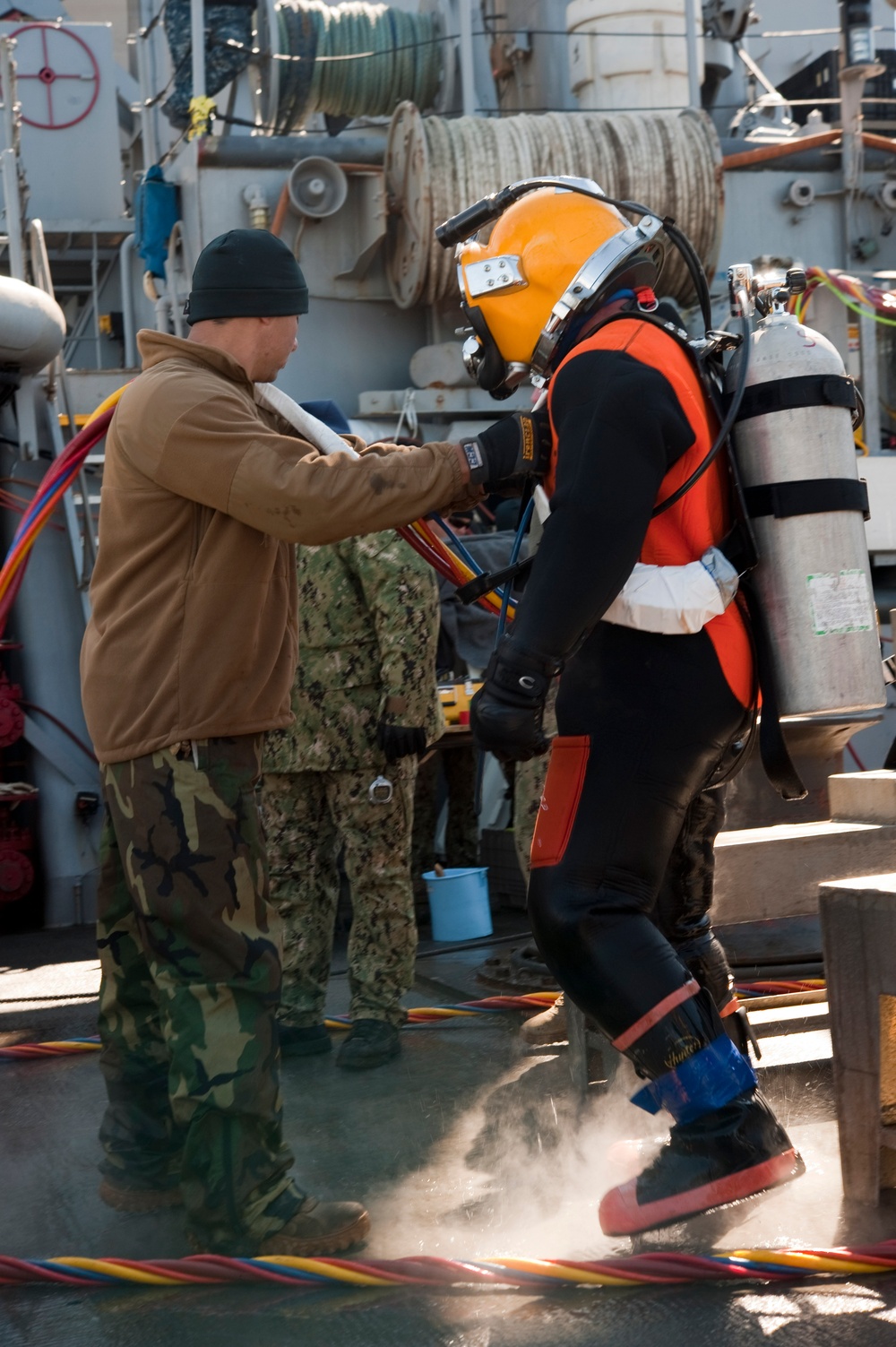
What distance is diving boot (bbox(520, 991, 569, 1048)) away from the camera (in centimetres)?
452

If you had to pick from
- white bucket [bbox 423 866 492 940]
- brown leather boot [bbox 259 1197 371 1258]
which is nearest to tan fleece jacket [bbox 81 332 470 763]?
brown leather boot [bbox 259 1197 371 1258]

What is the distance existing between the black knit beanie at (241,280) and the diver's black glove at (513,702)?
969 millimetres

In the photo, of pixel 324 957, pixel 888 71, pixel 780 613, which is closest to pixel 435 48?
pixel 888 71

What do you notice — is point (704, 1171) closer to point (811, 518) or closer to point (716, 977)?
point (716, 977)

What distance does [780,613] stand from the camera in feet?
9.93

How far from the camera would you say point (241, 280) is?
3141mm

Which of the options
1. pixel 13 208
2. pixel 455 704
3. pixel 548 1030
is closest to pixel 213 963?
pixel 548 1030

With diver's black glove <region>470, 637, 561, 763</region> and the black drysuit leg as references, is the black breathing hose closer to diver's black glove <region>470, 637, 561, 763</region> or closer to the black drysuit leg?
the black drysuit leg

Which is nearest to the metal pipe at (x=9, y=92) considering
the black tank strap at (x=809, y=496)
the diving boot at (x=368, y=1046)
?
the diving boot at (x=368, y=1046)

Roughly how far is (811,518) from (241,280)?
1.33 metres

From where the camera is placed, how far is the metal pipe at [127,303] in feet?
38.2

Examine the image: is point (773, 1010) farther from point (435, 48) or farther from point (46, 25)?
point (46, 25)

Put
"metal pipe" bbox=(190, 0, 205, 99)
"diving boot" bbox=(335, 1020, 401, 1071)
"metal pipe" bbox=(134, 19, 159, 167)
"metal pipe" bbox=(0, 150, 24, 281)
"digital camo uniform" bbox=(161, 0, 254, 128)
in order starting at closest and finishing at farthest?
"diving boot" bbox=(335, 1020, 401, 1071) → "metal pipe" bbox=(0, 150, 24, 281) → "metal pipe" bbox=(190, 0, 205, 99) → "digital camo uniform" bbox=(161, 0, 254, 128) → "metal pipe" bbox=(134, 19, 159, 167)

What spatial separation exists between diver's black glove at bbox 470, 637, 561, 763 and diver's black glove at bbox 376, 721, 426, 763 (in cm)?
163
